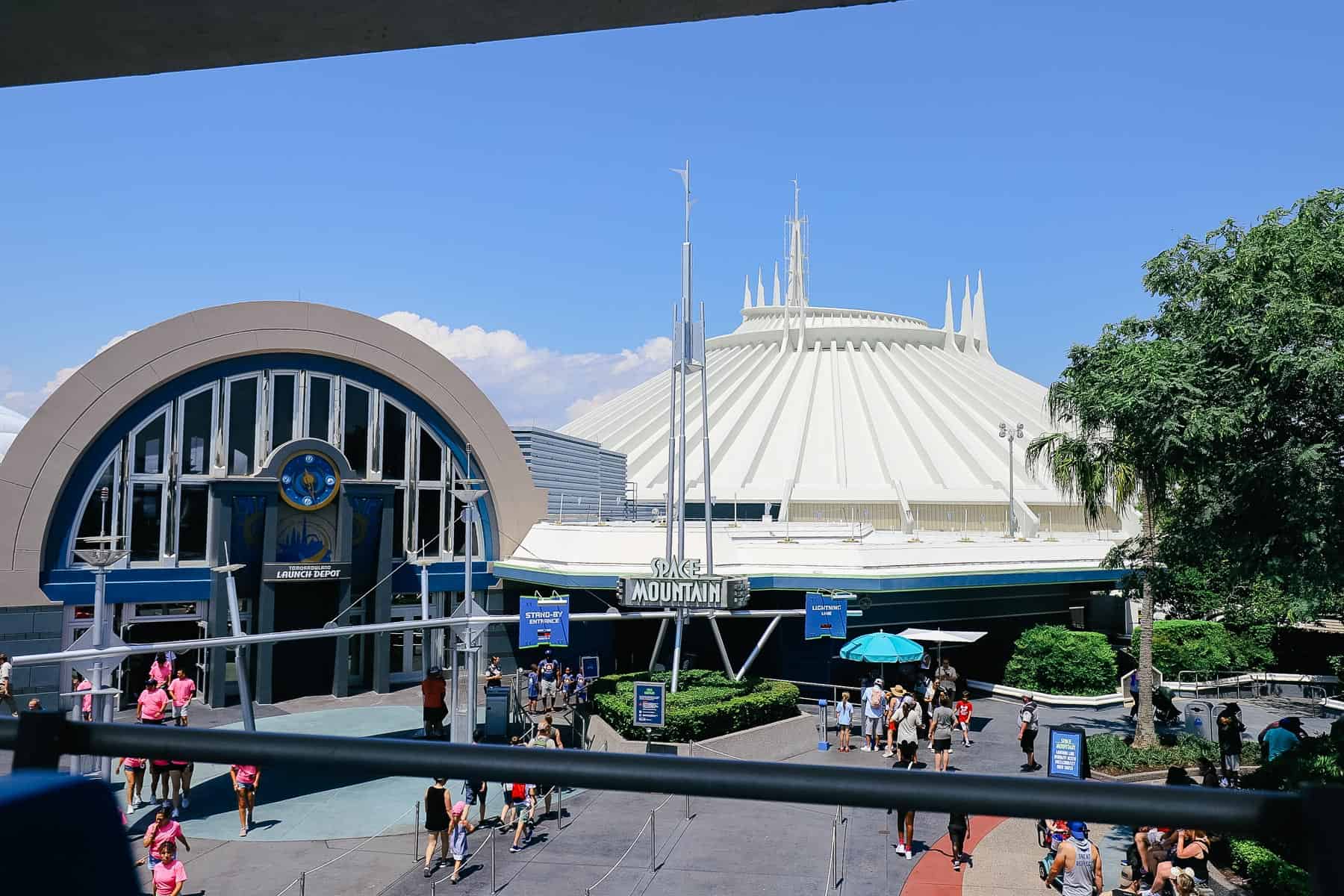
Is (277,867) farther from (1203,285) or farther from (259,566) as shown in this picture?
(259,566)

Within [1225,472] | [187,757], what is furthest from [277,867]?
[1225,472]

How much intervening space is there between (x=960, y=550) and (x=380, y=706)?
16121 mm

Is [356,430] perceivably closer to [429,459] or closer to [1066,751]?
[429,459]

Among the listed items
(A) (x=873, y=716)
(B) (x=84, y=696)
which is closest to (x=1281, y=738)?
(A) (x=873, y=716)

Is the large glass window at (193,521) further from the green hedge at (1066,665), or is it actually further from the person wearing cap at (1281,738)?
the person wearing cap at (1281,738)

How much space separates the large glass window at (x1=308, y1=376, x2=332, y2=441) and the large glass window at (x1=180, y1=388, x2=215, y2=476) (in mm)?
2508

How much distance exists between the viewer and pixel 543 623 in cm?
2131

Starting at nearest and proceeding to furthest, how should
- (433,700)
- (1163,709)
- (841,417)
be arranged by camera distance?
(433,700) → (1163,709) → (841,417)

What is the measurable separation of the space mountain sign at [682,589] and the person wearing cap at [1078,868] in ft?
48.7

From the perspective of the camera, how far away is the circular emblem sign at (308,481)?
90.5ft

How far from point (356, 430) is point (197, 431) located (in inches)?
163

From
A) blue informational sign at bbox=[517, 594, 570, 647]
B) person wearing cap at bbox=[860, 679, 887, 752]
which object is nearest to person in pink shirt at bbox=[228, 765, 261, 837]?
blue informational sign at bbox=[517, 594, 570, 647]

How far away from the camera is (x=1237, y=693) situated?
29266mm

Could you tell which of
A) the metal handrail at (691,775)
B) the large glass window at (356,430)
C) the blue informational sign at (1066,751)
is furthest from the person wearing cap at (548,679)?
the metal handrail at (691,775)
